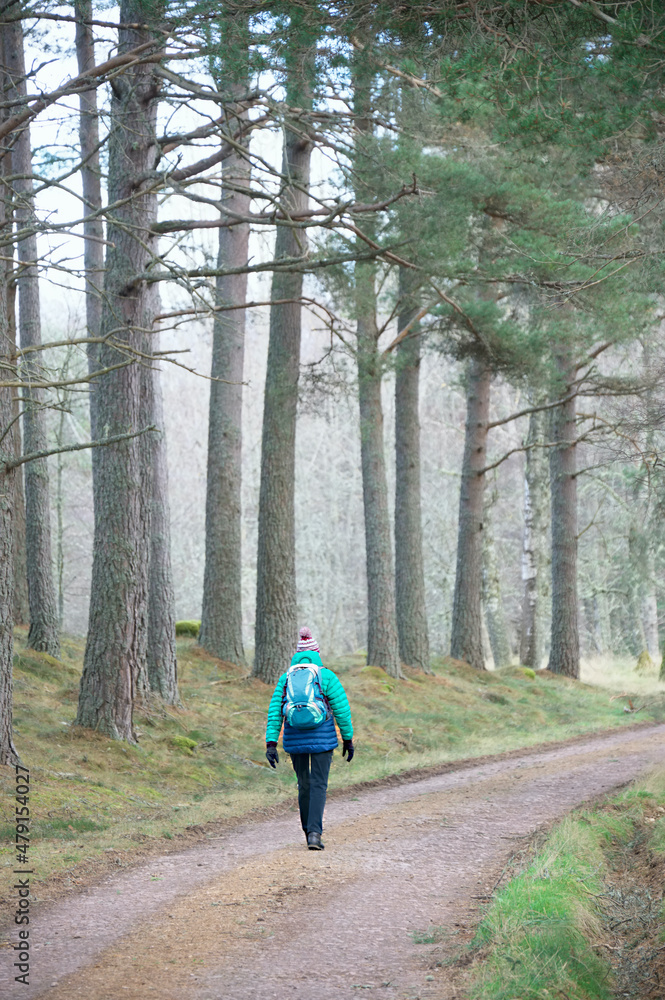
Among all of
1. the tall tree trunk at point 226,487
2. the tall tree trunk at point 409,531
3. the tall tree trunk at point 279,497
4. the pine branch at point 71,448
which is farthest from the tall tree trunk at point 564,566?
the pine branch at point 71,448

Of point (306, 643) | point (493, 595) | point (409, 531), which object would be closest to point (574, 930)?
point (306, 643)

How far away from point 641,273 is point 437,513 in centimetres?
2544

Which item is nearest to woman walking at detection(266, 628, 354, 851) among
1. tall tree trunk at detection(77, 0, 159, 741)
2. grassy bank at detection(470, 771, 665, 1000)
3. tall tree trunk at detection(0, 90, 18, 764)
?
grassy bank at detection(470, 771, 665, 1000)

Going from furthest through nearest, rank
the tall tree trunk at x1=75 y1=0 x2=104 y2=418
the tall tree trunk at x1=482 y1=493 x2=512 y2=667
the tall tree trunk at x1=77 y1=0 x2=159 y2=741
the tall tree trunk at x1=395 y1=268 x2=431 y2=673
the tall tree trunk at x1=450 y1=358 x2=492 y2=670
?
the tall tree trunk at x1=482 y1=493 x2=512 y2=667 → the tall tree trunk at x1=450 y1=358 x2=492 y2=670 → the tall tree trunk at x1=395 y1=268 x2=431 y2=673 → the tall tree trunk at x1=75 y1=0 x2=104 y2=418 → the tall tree trunk at x1=77 y1=0 x2=159 y2=741

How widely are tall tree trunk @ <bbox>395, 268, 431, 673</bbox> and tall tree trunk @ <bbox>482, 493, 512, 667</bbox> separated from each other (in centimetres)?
554

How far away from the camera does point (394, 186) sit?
38.0 feet

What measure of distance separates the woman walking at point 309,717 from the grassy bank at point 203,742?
1.65m

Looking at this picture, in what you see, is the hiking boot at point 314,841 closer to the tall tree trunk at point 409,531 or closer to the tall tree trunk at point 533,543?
the tall tree trunk at point 409,531

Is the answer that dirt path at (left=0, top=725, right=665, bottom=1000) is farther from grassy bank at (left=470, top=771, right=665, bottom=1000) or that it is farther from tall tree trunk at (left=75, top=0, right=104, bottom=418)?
tall tree trunk at (left=75, top=0, right=104, bottom=418)

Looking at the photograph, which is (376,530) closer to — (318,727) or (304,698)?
(318,727)

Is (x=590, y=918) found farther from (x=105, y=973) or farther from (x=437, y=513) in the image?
(x=437, y=513)

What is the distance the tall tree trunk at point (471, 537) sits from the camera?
66.0ft

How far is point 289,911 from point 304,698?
4.90ft

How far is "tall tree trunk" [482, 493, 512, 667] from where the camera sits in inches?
1005
